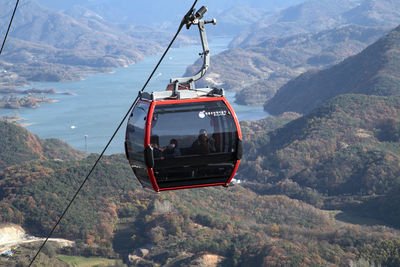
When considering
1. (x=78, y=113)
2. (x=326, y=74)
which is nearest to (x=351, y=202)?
(x=326, y=74)

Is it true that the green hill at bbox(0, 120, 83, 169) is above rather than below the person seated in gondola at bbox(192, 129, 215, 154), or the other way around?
below

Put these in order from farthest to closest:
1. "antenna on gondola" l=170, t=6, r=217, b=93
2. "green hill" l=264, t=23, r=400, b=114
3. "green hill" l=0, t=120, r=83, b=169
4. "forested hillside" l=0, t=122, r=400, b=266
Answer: "green hill" l=264, t=23, r=400, b=114, "green hill" l=0, t=120, r=83, b=169, "forested hillside" l=0, t=122, r=400, b=266, "antenna on gondola" l=170, t=6, r=217, b=93

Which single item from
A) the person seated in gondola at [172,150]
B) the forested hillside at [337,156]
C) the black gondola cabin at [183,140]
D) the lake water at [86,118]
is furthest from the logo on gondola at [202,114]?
the lake water at [86,118]

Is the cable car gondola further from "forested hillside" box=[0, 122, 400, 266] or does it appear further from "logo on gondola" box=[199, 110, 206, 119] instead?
"forested hillside" box=[0, 122, 400, 266]

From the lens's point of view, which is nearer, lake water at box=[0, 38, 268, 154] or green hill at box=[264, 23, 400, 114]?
green hill at box=[264, 23, 400, 114]

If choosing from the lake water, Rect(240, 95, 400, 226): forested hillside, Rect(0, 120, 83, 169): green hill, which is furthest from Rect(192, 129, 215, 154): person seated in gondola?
the lake water

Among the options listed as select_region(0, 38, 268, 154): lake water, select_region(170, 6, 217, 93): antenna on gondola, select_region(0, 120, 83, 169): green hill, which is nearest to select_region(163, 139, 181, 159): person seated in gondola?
select_region(170, 6, 217, 93): antenna on gondola

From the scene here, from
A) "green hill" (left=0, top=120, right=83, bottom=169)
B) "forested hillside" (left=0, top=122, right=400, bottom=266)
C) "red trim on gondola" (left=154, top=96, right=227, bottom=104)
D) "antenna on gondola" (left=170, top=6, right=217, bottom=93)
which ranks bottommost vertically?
"green hill" (left=0, top=120, right=83, bottom=169)

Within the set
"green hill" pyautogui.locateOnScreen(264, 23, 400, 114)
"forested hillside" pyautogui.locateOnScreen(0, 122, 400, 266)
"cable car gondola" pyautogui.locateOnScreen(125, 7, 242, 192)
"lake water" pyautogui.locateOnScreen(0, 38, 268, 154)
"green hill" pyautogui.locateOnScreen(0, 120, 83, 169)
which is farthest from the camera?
"lake water" pyautogui.locateOnScreen(0, 38, 268, 154)

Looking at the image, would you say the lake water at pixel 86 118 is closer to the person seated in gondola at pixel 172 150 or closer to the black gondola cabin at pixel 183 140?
the black gondola cabin at pixel 183 140

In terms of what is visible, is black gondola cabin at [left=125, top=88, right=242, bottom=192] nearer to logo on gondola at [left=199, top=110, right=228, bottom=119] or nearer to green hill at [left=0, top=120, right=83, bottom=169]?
logo on gondola at [left=199, top=110, right=228, bottom=119]
